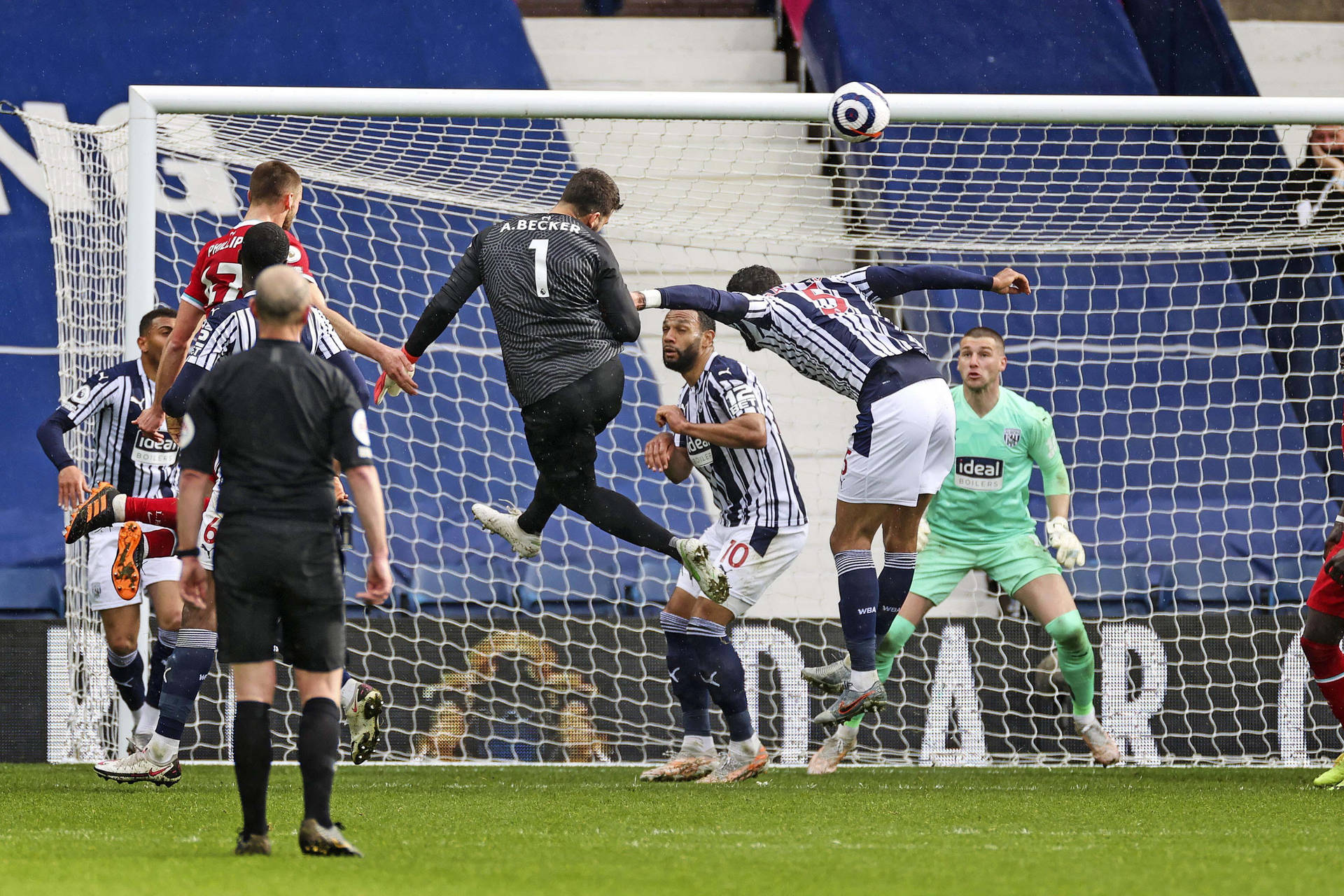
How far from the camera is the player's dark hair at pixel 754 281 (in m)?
7.04

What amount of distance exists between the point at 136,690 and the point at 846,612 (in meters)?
3.40

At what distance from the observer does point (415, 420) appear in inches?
408

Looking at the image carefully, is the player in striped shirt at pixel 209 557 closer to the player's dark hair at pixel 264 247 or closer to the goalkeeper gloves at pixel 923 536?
the player's dark hair at pixel 264 247

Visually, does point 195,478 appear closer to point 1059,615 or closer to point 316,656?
point 316,656

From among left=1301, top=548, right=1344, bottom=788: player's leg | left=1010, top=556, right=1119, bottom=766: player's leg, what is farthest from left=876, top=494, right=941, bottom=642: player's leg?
left=1301, top=548, right=1344, bottom=788: player's leg

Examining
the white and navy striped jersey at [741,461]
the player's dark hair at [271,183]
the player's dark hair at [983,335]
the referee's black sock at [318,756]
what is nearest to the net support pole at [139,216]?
the player's dark hair at [271,183]

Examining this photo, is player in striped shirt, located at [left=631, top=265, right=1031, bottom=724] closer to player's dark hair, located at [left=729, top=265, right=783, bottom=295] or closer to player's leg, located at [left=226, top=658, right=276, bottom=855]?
player's dark hair, located at [left=729, top=265, right=783, bottom=295]

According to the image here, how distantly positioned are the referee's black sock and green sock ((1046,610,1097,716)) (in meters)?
4.60

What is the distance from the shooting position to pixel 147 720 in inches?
289

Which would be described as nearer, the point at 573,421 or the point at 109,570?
the point at 573,421

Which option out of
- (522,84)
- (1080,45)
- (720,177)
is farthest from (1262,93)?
(522,84)

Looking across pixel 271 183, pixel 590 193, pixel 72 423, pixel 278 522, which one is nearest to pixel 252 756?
pixel 278 522

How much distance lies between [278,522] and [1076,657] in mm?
4975

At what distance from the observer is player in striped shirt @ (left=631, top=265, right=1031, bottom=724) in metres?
6.64
